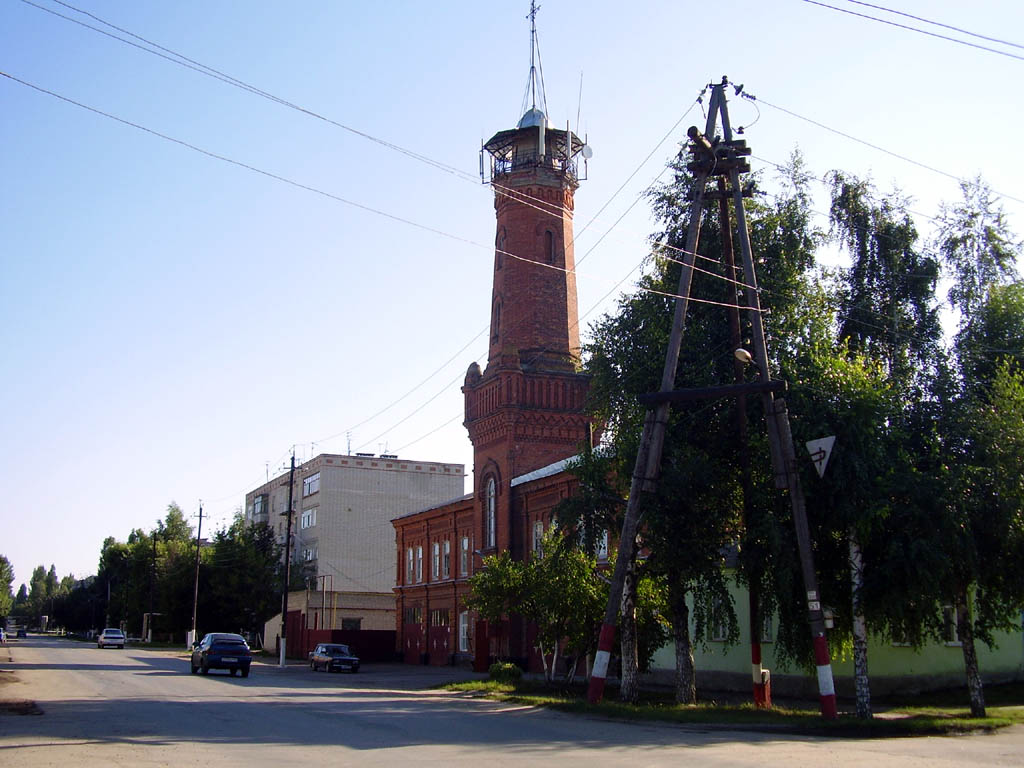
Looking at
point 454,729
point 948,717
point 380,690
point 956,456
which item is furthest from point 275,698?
point 956,456

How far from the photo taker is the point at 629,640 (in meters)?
22.5

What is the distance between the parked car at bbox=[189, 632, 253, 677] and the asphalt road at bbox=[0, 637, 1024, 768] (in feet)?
38.6

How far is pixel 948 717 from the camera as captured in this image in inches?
774

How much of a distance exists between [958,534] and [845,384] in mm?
3707

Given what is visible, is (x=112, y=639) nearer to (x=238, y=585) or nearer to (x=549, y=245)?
(x=238, y=585)

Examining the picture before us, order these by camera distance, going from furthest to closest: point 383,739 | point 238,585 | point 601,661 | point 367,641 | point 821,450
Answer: point 238,585 < point 367,641 < point 601,661 < point 821,450 < point 383,739

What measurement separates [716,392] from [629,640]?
6.48m

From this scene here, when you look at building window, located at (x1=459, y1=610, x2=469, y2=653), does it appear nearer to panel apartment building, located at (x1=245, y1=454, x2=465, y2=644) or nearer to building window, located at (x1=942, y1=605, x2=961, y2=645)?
panel apartment building, located at (x1=245, y1=454, x2=465, y2=644)

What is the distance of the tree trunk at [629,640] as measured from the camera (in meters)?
21.9

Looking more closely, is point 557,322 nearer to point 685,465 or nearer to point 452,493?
point 685,465

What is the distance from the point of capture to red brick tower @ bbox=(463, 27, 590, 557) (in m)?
41.6

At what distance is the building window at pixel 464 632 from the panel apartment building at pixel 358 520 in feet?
62.8

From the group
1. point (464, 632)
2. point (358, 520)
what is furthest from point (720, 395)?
point (358, 520)

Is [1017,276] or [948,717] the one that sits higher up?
[1017,276]
